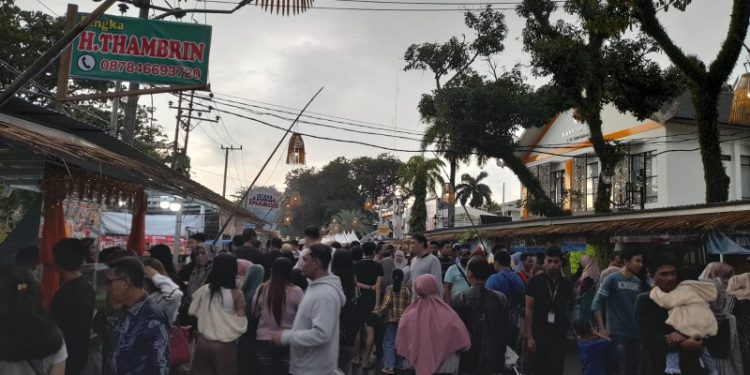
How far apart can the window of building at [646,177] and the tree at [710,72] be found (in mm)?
8574

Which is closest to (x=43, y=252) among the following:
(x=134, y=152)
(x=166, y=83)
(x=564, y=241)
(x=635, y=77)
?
(x=134, y=152)

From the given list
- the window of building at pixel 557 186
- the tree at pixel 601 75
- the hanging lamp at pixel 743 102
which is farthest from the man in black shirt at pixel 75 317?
the window of building at pixel 557 186

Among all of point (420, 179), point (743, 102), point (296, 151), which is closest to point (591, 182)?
point (743, 102)

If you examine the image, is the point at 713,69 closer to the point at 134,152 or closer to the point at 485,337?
the point at 485,337

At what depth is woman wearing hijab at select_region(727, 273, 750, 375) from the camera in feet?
22.3

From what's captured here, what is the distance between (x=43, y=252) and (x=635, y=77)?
19.1 metres

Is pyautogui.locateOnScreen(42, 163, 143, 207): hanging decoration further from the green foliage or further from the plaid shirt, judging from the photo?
the green foliage

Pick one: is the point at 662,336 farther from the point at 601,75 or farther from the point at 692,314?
the point at 601,75

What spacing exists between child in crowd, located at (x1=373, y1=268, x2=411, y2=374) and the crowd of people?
0.01 metres

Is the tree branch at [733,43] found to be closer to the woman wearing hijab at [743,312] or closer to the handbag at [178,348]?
the woman wearing hijab at [743,312]

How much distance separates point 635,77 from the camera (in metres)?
19.7

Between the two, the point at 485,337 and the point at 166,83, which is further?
the point at 166,83

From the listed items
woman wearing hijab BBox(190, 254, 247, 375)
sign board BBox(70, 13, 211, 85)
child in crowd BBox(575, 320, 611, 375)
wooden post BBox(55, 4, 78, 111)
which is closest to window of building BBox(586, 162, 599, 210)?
child in crowd BBox(575, 320, 611, 375)

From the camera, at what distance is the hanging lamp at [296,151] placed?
12.6m
